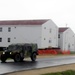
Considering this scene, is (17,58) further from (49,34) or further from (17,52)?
(49,34)

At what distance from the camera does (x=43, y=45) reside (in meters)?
70.6

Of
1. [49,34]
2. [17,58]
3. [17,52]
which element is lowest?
[17,58]

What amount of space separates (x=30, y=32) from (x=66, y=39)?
15590 mm

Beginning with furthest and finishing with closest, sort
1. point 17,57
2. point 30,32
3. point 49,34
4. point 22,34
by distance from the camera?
point 49,34, point 22,34, point 30,32, point 17,57

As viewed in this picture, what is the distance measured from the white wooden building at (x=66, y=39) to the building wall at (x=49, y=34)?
5559 millimetres

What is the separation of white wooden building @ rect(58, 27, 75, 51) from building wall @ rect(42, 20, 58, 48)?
5.56 metres

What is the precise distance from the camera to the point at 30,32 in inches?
2758

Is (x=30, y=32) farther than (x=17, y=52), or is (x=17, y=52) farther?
(x=30, y=32)

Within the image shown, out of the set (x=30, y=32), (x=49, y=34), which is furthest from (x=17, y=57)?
(x=49, y=34)

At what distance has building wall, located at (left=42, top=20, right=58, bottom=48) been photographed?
2782 inches

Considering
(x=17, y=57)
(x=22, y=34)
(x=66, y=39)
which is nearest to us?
(x=17, y=57)

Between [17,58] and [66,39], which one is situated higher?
[66,39]

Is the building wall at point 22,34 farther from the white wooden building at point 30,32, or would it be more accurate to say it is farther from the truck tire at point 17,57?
the truck tire at point 17,57

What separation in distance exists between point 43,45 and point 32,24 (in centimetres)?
527
